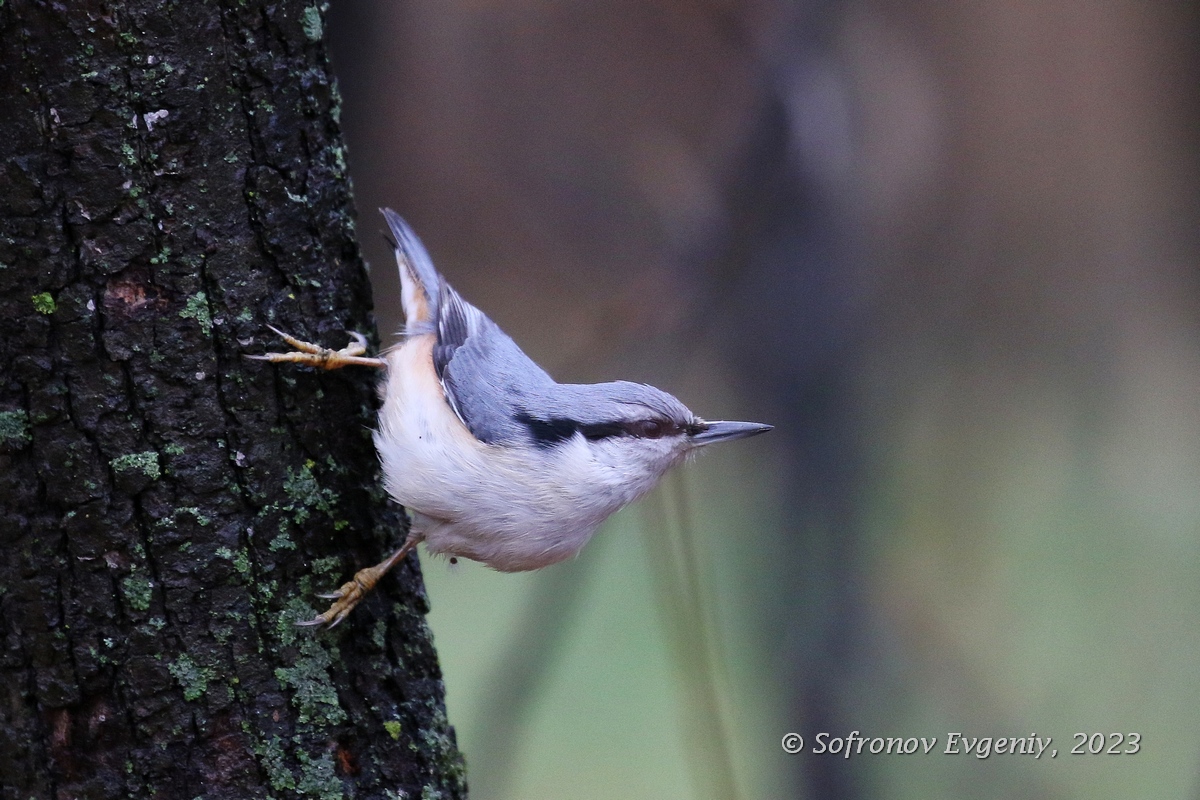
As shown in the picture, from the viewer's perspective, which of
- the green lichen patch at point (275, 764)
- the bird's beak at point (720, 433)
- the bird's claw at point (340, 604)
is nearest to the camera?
the green lichen patch at point (275, 764)

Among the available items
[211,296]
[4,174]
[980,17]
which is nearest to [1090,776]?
[980,17]

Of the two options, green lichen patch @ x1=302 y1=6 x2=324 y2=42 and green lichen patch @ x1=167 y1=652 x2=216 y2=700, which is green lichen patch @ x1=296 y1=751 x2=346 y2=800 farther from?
green lichen patch @ x1=302 y1=6 x2=324 y2=42

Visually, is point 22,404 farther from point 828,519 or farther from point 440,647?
point 440,647

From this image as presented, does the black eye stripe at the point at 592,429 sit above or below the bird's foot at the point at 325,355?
below

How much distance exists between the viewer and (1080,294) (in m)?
4.15

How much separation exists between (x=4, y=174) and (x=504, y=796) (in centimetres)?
280

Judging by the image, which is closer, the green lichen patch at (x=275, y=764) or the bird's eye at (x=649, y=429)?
the green lichen patch at (x=275, y=764)

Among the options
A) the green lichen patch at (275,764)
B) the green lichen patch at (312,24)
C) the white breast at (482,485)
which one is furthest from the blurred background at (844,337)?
the green lichen patch at (312,24)

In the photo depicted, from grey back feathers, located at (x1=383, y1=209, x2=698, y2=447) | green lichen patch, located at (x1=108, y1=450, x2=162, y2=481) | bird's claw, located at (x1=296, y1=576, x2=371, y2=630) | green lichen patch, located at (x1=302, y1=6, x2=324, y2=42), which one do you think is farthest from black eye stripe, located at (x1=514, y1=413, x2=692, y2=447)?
green lichen patch, located at (x1=302, y1=6, x2=324, y2=42)

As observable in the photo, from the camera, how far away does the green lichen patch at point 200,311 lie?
164 cm

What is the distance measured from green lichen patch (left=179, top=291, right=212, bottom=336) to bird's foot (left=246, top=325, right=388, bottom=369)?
91 millimetres

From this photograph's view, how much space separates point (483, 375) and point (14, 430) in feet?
3.03

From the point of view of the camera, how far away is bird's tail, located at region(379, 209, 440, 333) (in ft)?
7.79

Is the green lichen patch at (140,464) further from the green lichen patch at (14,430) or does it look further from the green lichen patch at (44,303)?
the green lichen patch at (44,303)
